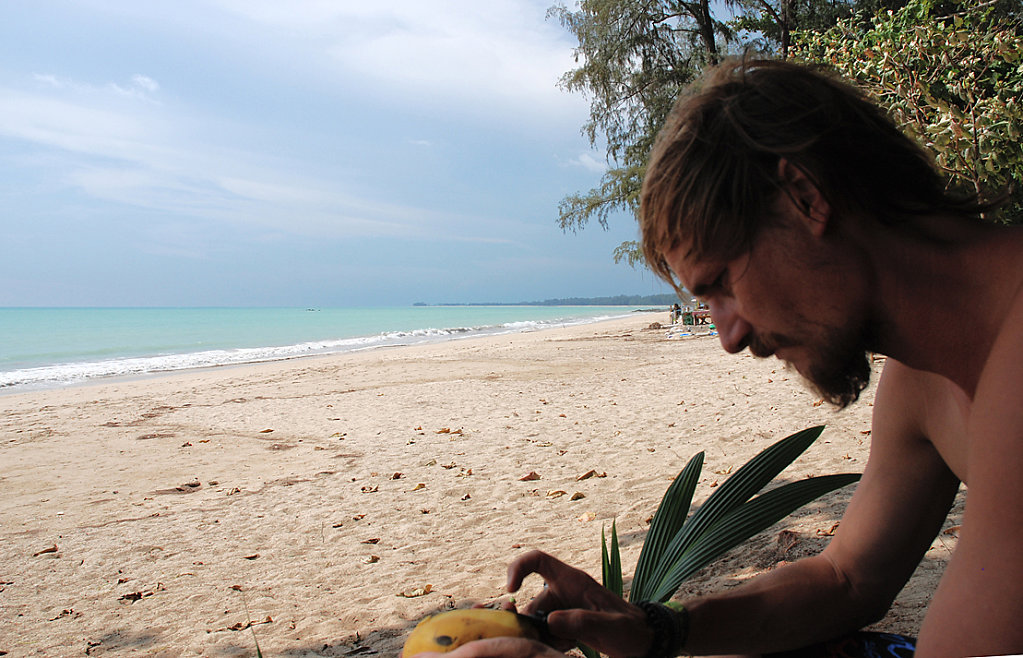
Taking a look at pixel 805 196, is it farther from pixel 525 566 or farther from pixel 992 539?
pixel 525 566

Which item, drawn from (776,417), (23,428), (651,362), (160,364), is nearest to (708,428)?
(776,417)

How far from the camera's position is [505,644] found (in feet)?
3.22

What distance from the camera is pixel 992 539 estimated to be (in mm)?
891

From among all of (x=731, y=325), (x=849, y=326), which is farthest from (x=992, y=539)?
(x=731, y=325)

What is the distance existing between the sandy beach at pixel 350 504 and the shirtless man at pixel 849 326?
106 centimetres

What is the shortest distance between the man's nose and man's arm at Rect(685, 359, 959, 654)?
38 centimetres

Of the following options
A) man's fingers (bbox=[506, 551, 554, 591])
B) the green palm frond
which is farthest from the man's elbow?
man's fingers (bbox=[506, 551, 554, 591])

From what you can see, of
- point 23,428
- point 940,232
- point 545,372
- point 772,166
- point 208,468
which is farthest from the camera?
point 545,372

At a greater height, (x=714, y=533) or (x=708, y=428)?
(x=714, y=533)

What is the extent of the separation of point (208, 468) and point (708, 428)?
4.57m

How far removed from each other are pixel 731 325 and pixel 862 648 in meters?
0.72

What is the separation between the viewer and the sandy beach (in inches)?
123

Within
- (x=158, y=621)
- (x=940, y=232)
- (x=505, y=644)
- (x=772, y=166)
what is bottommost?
(x=158, y=621)

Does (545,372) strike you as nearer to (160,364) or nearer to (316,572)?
(316,572)
